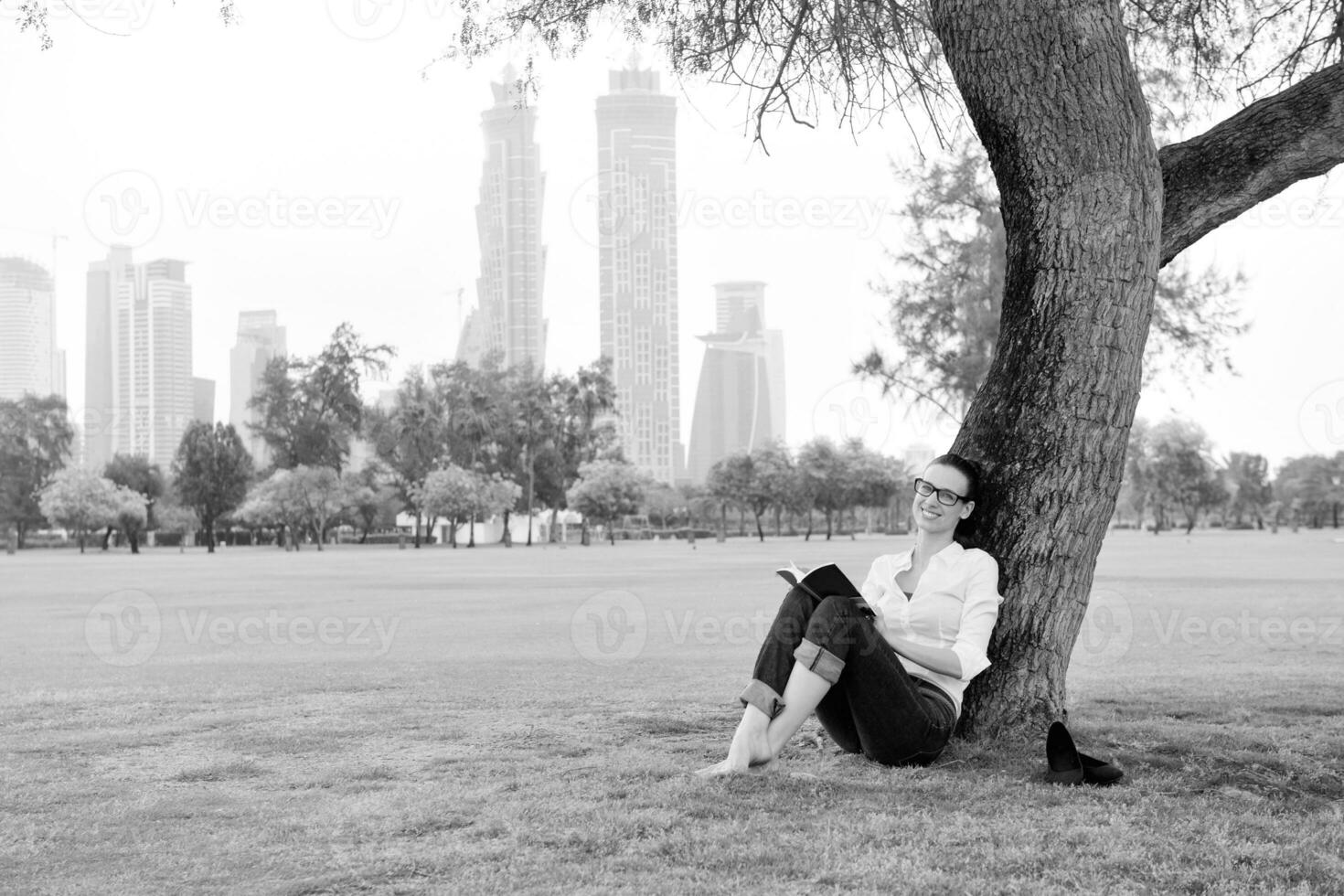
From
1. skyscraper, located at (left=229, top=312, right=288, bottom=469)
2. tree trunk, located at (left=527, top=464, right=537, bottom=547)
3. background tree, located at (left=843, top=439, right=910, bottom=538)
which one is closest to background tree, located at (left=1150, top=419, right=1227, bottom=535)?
background tree, located at (left=843, top=439, right=910, bottom=538)

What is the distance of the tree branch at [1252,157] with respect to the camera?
605cm

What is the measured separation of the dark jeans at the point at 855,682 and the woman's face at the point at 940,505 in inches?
27.9

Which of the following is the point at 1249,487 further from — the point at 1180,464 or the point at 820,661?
the point at 820,661

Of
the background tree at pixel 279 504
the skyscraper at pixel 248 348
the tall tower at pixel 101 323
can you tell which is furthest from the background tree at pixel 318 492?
the skyscraper at pixel 248 348

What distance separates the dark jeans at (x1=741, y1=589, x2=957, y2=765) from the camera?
5047 millimetres

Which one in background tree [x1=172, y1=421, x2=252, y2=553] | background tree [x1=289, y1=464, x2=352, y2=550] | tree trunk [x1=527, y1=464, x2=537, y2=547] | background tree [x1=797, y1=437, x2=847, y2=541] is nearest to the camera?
background tree [x1=289, y1=464, x2=352, y2=550]

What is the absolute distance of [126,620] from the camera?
58.1 feet

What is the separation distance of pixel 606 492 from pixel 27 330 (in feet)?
319

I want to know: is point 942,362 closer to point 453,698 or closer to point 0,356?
point 453,698

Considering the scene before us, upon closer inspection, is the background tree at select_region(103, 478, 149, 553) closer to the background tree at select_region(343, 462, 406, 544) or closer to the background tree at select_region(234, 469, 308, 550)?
the background tree at select_region(234, 469, 308, 550)

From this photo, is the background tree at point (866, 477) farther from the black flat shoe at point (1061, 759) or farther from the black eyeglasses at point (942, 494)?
the black flat shoe at point (1061, 759)

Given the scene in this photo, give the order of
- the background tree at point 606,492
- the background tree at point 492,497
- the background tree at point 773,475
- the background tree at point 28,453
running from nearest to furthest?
the background tree at point 492,497, the background tree at point 606,492, the background tree at point 28,453, the background tree at point 773,475

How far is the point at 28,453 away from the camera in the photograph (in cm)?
8225

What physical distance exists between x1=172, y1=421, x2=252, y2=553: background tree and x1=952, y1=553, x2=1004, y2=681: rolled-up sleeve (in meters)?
73.5
